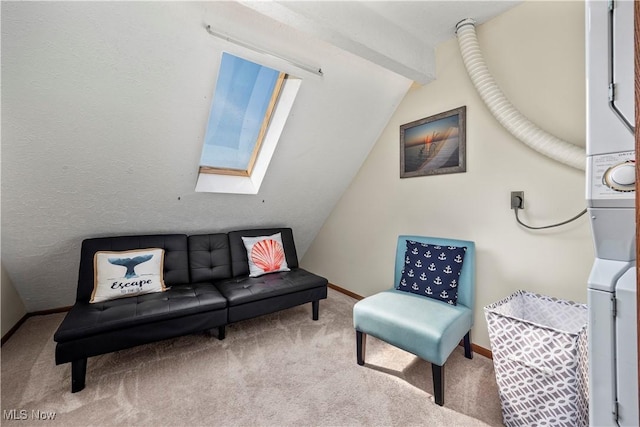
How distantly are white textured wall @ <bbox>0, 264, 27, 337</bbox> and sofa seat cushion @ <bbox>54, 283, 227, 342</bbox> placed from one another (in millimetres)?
798

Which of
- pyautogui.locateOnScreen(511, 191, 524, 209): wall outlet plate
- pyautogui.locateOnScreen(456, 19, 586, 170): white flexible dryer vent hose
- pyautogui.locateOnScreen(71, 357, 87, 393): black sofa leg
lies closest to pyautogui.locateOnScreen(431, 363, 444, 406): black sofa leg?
pyautogui.locateOnScreen(511, 191, 524, 209): wall outlet plate

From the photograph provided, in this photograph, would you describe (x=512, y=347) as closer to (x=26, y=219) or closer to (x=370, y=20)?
(x=370, y=20)

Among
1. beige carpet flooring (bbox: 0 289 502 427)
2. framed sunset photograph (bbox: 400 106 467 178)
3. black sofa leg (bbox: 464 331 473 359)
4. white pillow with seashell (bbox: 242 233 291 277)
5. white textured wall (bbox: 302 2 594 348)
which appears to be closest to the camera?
beige carpet flooring (bbox: 0 289 502 427)

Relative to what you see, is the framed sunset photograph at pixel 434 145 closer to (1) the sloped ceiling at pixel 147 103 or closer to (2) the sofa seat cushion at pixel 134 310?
(1) the sloped ceiling at pixel 147 103

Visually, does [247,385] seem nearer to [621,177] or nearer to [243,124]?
[621,177]

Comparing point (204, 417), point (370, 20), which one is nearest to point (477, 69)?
point (370, 20)

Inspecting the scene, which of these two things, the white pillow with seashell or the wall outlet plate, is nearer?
the wall outlet plate

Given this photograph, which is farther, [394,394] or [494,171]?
[494,171]

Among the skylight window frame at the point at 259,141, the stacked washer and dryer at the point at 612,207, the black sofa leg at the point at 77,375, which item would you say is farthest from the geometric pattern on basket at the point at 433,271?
the black sofa leg at the point at 77,375

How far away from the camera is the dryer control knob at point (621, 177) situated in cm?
63

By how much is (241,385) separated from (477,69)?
8.23 ft

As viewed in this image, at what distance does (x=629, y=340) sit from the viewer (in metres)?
0.64

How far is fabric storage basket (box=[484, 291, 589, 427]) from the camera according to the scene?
109cm

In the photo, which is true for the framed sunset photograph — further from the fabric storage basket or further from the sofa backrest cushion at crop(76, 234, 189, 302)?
the sofa backrest cushion at crop(76, 234, 189, 302)
